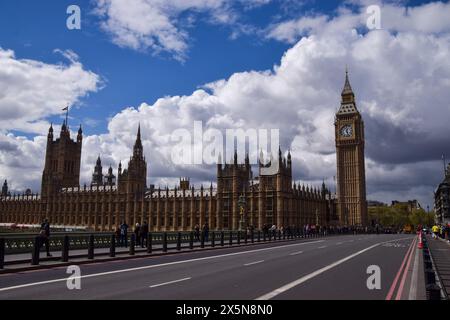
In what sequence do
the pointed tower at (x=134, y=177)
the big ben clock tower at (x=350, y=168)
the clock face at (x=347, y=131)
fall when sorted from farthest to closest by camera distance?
1. the clock face at (x=347, y=131)
2. the big ben clock tower at (x=350, y=168)
3. the pointed tower at (x=134, y=177)

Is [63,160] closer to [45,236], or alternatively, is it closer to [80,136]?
[80,136]

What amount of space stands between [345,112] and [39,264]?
11909 cm

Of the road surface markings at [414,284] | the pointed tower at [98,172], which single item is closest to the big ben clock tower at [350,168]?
the pointed tower at [98,172]

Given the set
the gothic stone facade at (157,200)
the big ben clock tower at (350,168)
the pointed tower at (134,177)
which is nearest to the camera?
the gothic stone facade at (157,200)

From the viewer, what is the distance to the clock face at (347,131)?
120956 millimetres

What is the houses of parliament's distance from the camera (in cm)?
8650

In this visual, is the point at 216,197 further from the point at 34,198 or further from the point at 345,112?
the point at 34,198

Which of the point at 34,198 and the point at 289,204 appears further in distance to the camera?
the point at 34,198

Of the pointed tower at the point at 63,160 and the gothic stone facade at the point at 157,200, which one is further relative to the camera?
the pointed tower at the point at 63,160

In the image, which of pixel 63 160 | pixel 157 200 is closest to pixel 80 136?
pixel 63 160

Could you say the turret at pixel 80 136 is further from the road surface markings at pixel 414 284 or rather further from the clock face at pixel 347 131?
the road surface markings at pixel 414 284

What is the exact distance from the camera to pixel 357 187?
116188mm
